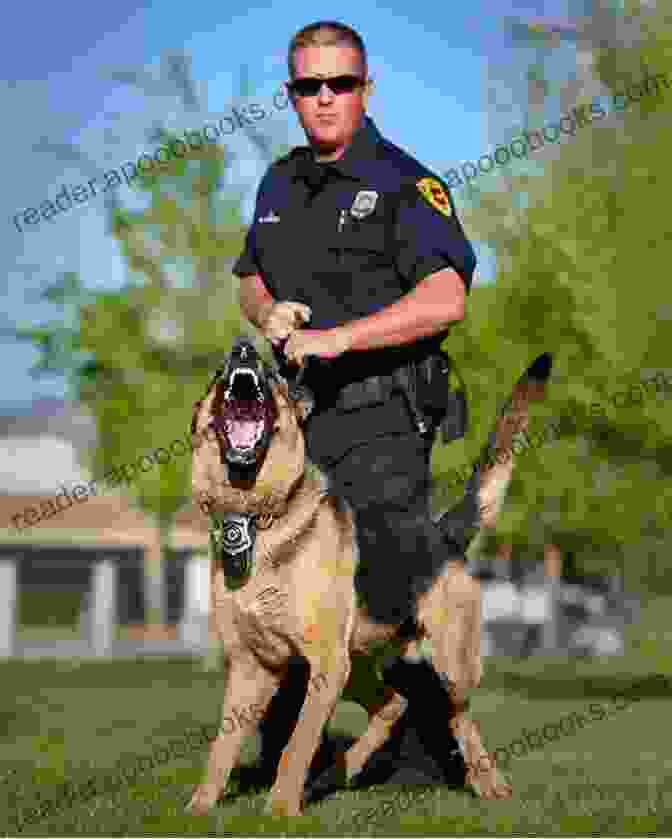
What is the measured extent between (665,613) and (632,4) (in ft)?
138

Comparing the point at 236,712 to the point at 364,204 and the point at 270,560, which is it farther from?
the point at 364,204

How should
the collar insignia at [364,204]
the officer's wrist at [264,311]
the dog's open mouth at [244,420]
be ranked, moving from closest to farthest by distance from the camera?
1. the dog's open mouth at [244,420]
2. the collar insignia at [364,204]
3. the officer's wrist at [264,311]

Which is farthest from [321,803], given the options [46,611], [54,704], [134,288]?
[46,611]

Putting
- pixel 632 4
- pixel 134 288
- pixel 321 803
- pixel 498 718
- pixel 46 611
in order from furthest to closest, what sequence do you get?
pixel 46 611
pixel 134 288
pixel 632 4
pixel 498 718
pixel 321 803

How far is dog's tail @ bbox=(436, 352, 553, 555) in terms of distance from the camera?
22.1 feet

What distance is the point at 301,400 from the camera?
5.54 meters

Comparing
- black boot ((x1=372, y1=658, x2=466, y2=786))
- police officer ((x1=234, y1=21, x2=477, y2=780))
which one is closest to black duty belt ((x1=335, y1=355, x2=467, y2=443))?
police officer ((x1=234, y1=21, x2=477, y2=780))

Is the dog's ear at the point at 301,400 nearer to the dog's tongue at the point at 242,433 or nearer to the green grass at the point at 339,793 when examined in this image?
the dog's tongue at the point at 242,433

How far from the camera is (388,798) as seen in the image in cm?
634

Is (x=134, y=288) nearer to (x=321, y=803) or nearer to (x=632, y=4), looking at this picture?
(x=632, y=4)

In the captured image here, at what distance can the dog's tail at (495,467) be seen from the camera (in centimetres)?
675

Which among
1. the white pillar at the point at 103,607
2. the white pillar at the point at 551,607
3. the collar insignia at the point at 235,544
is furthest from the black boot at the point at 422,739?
the white pillar at the point at 551,607

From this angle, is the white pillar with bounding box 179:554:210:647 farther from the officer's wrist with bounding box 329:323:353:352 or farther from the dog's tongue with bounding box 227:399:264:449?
the dog's tongue with bounding box 227:399:264:449

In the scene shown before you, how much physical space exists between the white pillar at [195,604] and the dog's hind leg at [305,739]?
1164 inches
